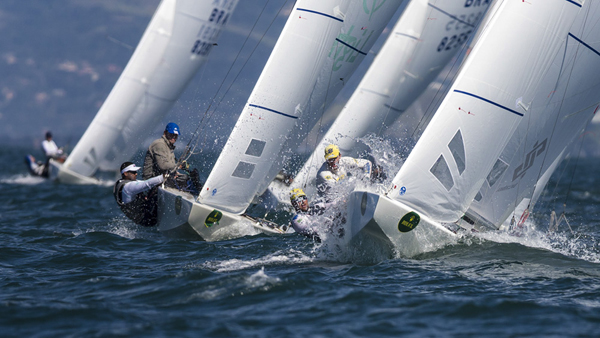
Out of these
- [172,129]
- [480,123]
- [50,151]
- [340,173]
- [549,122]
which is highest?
[549,122]

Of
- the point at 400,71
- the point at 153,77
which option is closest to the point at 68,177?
the point at 153,77

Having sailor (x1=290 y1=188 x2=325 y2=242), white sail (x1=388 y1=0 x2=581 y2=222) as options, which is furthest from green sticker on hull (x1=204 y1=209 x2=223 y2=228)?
white sail (x1=388 y1=0 x2=581 y2=222)

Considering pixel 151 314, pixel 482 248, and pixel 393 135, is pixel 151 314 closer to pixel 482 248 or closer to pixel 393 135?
pixel 482 248

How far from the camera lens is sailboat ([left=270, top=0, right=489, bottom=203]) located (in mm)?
11211

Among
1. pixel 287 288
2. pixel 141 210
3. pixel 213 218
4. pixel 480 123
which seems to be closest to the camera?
pixel 287 288

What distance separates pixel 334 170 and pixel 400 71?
16.3ft

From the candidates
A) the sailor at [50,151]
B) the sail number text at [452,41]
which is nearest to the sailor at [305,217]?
the sail number text at [452,41]

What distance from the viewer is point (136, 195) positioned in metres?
7.75

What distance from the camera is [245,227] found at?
799cm

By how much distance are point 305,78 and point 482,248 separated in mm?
2984

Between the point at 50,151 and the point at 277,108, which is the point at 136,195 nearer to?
the point at 277,108

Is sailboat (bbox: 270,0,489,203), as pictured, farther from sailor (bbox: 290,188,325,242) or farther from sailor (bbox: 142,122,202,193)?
sailor (bbox: 290,188,325,242)

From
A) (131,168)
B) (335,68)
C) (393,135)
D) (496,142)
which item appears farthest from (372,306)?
(393,135)

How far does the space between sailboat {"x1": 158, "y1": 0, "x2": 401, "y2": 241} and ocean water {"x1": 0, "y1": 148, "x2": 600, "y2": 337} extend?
0.34 metres
